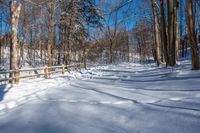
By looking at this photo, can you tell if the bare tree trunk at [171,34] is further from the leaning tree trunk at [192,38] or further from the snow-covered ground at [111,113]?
the snow-covered ground at [111,113]

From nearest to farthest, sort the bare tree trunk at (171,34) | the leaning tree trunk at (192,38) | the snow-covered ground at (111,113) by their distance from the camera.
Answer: the snow-covered ground at (111,113)
the leaning tree trunk at (192,38)
the bare tree trunk at (171,34)

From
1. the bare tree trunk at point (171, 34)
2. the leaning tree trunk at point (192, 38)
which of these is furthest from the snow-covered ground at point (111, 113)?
the bare tree trunk at point (171, 34)

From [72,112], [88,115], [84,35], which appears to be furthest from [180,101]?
[84,35]

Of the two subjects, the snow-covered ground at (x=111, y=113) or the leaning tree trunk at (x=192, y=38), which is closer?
the snow-covered ground at (x=111, y=113)

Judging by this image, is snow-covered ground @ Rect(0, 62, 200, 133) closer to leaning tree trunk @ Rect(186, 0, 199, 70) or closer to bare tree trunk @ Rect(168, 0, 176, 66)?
leaning tree trunk @ Rect(186, 0, 199, 70)

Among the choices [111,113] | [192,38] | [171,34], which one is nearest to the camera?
[111,113]

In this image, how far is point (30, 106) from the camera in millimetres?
5918

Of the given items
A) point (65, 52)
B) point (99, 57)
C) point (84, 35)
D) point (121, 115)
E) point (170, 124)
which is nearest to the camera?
point (170, 124)

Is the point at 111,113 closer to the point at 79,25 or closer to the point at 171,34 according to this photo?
the point at 171,34

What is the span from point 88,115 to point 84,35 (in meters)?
21.9

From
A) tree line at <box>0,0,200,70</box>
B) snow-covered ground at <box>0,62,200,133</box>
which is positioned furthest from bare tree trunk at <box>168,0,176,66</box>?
snow-covered ground at <box>0,62,200,133</box>

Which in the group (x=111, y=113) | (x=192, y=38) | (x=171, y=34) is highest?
(x=171, y=34)

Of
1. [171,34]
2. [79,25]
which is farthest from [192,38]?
[79,25]

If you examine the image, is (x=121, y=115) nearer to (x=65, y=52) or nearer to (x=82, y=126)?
(x=82, y=126)
